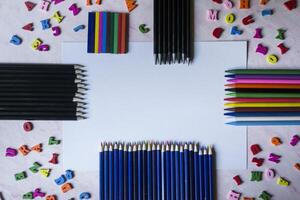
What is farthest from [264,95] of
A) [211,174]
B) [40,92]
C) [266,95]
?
[40,92]

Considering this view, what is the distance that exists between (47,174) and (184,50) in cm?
43

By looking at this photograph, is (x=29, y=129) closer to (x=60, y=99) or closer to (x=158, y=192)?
(x=60, y=99)

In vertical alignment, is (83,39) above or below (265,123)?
above

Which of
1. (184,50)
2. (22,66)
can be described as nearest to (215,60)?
(184,50)

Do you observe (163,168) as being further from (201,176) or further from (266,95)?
(266,95)

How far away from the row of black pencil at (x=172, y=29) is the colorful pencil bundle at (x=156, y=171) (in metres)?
0.22

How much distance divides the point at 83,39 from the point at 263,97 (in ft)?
1.45

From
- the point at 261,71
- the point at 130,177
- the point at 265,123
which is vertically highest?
the point at 261,71

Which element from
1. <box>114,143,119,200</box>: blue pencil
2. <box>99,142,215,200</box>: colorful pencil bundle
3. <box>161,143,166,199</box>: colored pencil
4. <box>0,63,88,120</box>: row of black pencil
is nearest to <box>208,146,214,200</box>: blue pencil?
<box>99,142,215,200</box>: colorful pencil bundle

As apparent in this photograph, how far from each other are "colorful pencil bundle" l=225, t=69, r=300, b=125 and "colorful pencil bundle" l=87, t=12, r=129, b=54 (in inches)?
10.4

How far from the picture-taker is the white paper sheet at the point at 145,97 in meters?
0.80

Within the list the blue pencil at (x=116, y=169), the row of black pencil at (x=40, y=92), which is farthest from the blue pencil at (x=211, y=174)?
the row of black pencil at (x=40, y=92)

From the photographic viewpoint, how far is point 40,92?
2.59ft

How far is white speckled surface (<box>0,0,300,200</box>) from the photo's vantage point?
0.81 m
